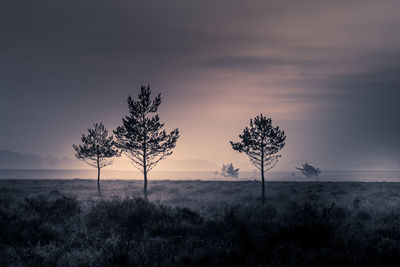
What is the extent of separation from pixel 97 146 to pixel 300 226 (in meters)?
34.6

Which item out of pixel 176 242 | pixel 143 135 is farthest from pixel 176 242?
pixel 143 135

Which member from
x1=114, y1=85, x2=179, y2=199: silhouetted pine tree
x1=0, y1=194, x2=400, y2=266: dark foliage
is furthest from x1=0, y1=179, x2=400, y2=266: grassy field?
x1=114, y1=85, x2=179, y2=199: silhouetted pine tree

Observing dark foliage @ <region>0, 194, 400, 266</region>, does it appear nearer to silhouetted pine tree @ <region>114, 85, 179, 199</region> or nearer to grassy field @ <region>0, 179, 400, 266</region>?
grassy field @ <region>0, 179, 400, 266</region>


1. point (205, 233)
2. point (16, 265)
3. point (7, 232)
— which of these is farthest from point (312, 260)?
point (7, 232)

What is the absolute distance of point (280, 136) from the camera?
25438mm

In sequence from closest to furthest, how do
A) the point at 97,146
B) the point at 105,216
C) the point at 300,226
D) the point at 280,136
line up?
the point at 300,226 → the point at 105,216 → the point at 280,136 → the point at 97,146

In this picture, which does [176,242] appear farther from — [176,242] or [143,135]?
[143,135]

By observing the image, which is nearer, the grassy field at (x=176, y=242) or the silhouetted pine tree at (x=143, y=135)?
the grassy field at (x=176, y=242)

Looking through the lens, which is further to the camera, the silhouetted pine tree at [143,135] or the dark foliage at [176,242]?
the silhouetted pine tree at [143,135]

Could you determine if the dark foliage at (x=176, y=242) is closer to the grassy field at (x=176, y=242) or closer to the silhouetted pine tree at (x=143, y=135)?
the grassy field at (x=176, y=242)

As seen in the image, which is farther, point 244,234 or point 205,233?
point 205,233

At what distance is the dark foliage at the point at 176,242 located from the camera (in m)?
5.49

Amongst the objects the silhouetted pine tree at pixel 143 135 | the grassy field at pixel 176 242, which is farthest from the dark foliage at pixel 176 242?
the silhouetted pine tree at pixel 143 135

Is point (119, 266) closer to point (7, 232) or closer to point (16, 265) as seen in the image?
point (16, 265)
